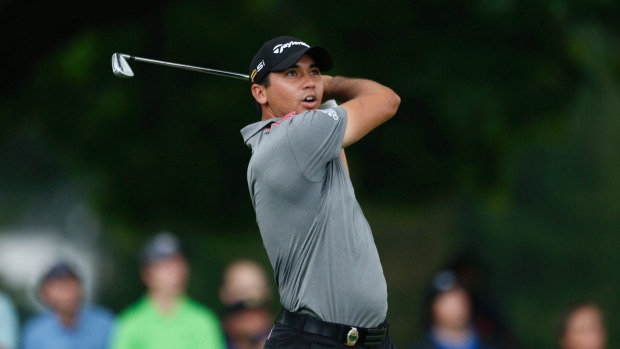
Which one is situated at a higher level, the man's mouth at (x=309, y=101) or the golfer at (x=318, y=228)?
the man's mouth at (x=309, y=101)

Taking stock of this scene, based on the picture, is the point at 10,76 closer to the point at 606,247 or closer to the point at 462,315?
the point at 462,315

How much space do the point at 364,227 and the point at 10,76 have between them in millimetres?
4947

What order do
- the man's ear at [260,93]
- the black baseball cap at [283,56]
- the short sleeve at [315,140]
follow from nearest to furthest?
the short sleeve at [315,140], the black baseball cap at [283,56], the man's ear at [260,93]

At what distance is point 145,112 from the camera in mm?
11219

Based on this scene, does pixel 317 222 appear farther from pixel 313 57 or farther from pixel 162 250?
pixel 162 250

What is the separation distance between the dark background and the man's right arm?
392 centimetres

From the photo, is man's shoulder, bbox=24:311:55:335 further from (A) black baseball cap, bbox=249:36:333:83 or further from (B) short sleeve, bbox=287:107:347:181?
(B) short sleeve, bbox=287:107:347:181

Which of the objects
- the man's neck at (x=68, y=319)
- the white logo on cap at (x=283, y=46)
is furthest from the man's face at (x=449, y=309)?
the white logo on cap at (x=283, y=46)

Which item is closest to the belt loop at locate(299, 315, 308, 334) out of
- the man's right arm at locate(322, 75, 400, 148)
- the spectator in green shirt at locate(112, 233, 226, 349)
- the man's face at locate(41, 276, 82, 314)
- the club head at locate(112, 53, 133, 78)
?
the man's right arm at locate(322, 75, 400, 148)

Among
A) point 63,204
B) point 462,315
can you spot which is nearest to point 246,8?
point 462,315

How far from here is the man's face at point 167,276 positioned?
337 inches

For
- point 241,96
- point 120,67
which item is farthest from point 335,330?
point 241,96

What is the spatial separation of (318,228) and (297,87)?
0.61 m

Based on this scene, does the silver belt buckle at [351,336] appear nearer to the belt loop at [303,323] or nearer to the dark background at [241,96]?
the belt loop at [303,323]
